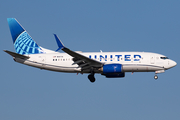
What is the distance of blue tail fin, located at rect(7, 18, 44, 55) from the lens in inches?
2196

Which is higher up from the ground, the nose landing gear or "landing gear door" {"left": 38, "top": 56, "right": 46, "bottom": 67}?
"landing gear door" {"left": 38, "top": 56, "right": 46, "bottom": 67}

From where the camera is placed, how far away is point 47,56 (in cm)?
5369

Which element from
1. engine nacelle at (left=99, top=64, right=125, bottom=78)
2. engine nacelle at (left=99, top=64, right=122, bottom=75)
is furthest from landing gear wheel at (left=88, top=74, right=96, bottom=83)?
engine nacelle at (left=99, top=64, right=122, bottom=75)

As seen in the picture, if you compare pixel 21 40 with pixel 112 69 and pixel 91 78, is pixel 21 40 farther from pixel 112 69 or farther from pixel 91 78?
pixel 112 69

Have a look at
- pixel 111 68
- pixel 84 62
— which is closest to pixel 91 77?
pixel 84 62

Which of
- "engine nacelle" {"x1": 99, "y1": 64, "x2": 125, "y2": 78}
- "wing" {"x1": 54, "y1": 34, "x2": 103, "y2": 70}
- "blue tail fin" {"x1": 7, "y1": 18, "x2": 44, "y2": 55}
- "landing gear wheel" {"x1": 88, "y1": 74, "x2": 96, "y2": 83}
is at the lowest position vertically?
"landing gear wheel" {"x1": 88, "y1": 74, "x2": 96, "y2": 83}

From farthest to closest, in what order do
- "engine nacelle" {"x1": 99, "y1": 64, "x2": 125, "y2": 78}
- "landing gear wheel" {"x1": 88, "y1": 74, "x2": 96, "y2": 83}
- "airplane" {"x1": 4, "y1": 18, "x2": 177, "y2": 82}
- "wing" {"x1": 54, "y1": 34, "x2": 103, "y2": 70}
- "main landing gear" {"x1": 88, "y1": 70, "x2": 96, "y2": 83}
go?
1. "landing gear wheel" {"x1": 88, "y1": 74, "x2": 96, "y2": 83}
2. "main landing gear" {"x1": 88, "y1": 70, "x2": 96, "y2": 83}
3. "airplane" {"x1": 4, "y1": 18, "x2": 177, "y2": 82}
4. "engine nacelle" {"x1": 99, "y1": 64, "x2": 125, "y2": 78}
5. "wing" {"x1": 54, "y1": 34, "x2": 103, "y2": 70}

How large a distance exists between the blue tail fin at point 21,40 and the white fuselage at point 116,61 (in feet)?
7.74

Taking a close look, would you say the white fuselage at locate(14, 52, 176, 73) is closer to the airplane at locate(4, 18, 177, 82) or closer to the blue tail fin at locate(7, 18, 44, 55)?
the airplane at locate(4, 18, 177, 82)

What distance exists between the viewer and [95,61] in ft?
164

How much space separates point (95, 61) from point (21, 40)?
14.0m

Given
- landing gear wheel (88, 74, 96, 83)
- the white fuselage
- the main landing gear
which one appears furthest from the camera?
landing gear wheel (88, 74, 96, 83)

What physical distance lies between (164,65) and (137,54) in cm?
411

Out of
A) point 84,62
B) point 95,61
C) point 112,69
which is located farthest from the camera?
point 84,62
